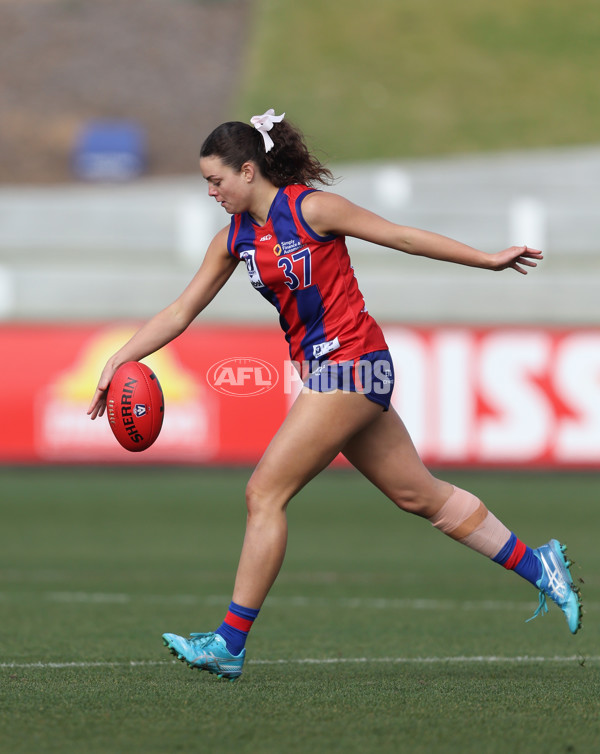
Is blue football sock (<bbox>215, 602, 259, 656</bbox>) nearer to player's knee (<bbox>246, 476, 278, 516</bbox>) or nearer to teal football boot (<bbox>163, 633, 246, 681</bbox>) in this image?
teal football boot (<bbox>163, 633, 246, 681</bbox>)

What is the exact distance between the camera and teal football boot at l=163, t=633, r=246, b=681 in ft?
17.2

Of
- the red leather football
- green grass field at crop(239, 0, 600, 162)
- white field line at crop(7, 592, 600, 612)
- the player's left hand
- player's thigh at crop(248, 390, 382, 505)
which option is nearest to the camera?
the player's left hand

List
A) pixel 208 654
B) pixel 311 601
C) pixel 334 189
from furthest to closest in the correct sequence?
1. pixel 334 189
2. pixel 311 601
3. pixel 208 654

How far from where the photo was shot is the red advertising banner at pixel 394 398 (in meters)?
15.3

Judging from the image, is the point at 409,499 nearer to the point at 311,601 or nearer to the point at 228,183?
the point at 228,183

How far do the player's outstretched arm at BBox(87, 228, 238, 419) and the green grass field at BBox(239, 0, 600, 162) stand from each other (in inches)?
1034

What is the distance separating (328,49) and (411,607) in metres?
31.5

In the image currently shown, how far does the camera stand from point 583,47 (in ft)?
126

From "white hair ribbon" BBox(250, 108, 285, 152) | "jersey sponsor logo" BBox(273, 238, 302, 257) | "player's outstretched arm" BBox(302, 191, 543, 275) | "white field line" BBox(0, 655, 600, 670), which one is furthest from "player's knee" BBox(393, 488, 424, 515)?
"white hair ribbon" BBox(250, 108, 285, 152)

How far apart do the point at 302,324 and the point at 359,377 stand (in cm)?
33

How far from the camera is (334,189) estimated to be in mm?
23109

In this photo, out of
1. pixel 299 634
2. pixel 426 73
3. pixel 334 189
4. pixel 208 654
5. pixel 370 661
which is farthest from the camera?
pixel 426 73

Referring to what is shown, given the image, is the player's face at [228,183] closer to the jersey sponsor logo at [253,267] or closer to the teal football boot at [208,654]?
the jersey sponsor logo at [253,267]

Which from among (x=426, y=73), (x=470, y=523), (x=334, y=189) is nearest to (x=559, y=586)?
(x=470, y=523)
